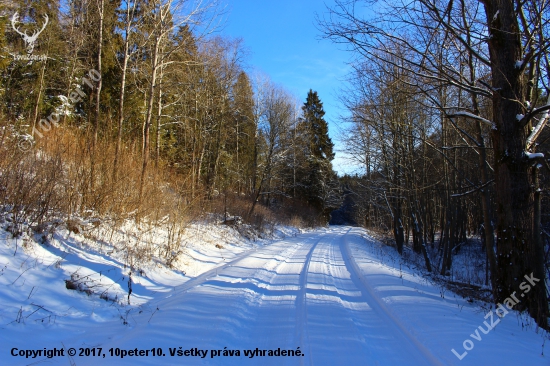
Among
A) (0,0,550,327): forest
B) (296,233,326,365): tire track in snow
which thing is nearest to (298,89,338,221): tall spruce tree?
(0,0,550,327): forest

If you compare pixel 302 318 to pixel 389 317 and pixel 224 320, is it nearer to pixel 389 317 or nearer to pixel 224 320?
pixel 224 320

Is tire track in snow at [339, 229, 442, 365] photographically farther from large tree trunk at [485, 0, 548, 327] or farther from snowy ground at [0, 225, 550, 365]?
large tree trunk at [485, 0, 548, 327]

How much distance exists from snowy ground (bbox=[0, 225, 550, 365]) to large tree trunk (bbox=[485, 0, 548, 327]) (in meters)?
0.53

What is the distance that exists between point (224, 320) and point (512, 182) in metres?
5.30

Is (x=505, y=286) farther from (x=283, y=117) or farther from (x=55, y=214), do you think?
(x=283, y=117)

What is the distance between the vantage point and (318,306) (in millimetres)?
5102

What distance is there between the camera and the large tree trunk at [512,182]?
5047 mm

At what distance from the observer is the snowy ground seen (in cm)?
337

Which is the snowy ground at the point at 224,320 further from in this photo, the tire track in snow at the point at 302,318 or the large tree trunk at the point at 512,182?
the large tree trunk at the point at 512,182

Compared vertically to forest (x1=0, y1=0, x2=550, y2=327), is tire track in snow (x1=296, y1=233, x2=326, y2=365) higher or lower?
lower

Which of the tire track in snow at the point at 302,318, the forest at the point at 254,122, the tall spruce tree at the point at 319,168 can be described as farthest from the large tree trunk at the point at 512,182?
the tall spruce tree at the point at 319,168

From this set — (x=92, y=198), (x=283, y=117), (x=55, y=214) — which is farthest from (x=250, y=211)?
(x=55, y=214)

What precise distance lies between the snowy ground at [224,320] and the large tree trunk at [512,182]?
20.9 inches

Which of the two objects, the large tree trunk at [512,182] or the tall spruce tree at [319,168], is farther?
the tall spruce tree at [319,168]
